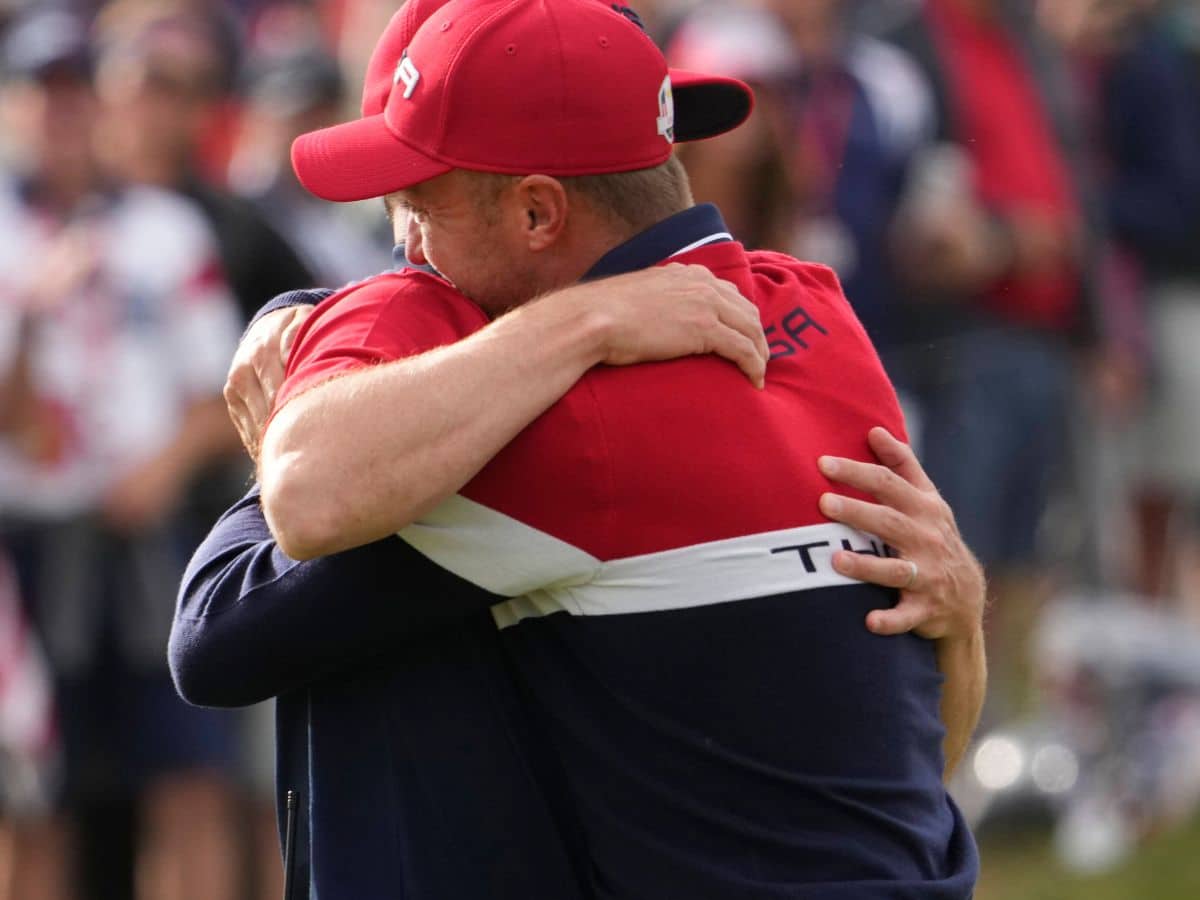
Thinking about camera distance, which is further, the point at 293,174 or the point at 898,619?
the point at 293,174

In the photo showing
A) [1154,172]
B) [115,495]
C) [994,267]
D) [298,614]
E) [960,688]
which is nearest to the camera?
[298,614]

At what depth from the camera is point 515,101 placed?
2447mm

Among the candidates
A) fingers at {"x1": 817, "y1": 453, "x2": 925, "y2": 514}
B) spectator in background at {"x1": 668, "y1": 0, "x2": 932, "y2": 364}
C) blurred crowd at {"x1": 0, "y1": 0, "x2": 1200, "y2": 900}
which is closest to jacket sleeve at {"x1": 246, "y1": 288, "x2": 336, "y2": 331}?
fingers at {"x1": 817, "y1": 453, "x2": 925, "y2": 514}

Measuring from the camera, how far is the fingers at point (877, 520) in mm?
2496

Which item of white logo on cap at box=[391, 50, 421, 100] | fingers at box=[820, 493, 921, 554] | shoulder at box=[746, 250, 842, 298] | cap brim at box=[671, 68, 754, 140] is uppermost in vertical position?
white logo on cap at box=[391, 50, 421, 100]

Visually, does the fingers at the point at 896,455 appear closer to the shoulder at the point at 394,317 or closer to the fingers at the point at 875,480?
the fingers at the point at 875,480

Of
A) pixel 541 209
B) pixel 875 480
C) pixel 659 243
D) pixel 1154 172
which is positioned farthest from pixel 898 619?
pixel 1154 172

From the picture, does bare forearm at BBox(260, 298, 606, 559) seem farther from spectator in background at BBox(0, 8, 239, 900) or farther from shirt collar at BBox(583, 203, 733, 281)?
spectator in background at BBox(0, 8, 239, 900)

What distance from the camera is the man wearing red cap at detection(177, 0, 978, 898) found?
2344 mm

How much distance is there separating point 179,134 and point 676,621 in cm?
427

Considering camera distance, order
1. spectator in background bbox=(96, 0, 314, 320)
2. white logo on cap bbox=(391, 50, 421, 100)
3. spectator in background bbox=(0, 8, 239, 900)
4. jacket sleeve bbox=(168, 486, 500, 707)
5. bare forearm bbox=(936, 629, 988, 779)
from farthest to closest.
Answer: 1. spectator in background bbox=(96, 0, 314, 320)
2. spectator in background bbox=(0, 8, 239, 900)
3. bare forearm bbox=(936, 629, 988, 779)
4. white logo on cap bbox=(391, 50, 421, 100)
5. jacket sleeve bbox=(168, 486, 500, 707)

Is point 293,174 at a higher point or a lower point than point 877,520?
higher

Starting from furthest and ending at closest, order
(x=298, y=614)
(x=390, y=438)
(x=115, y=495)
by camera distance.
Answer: (x=115, y=495)
(x=298, y=614)
(x=390, y=438)

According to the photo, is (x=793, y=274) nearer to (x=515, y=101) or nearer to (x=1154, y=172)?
(x=515, y=101)
